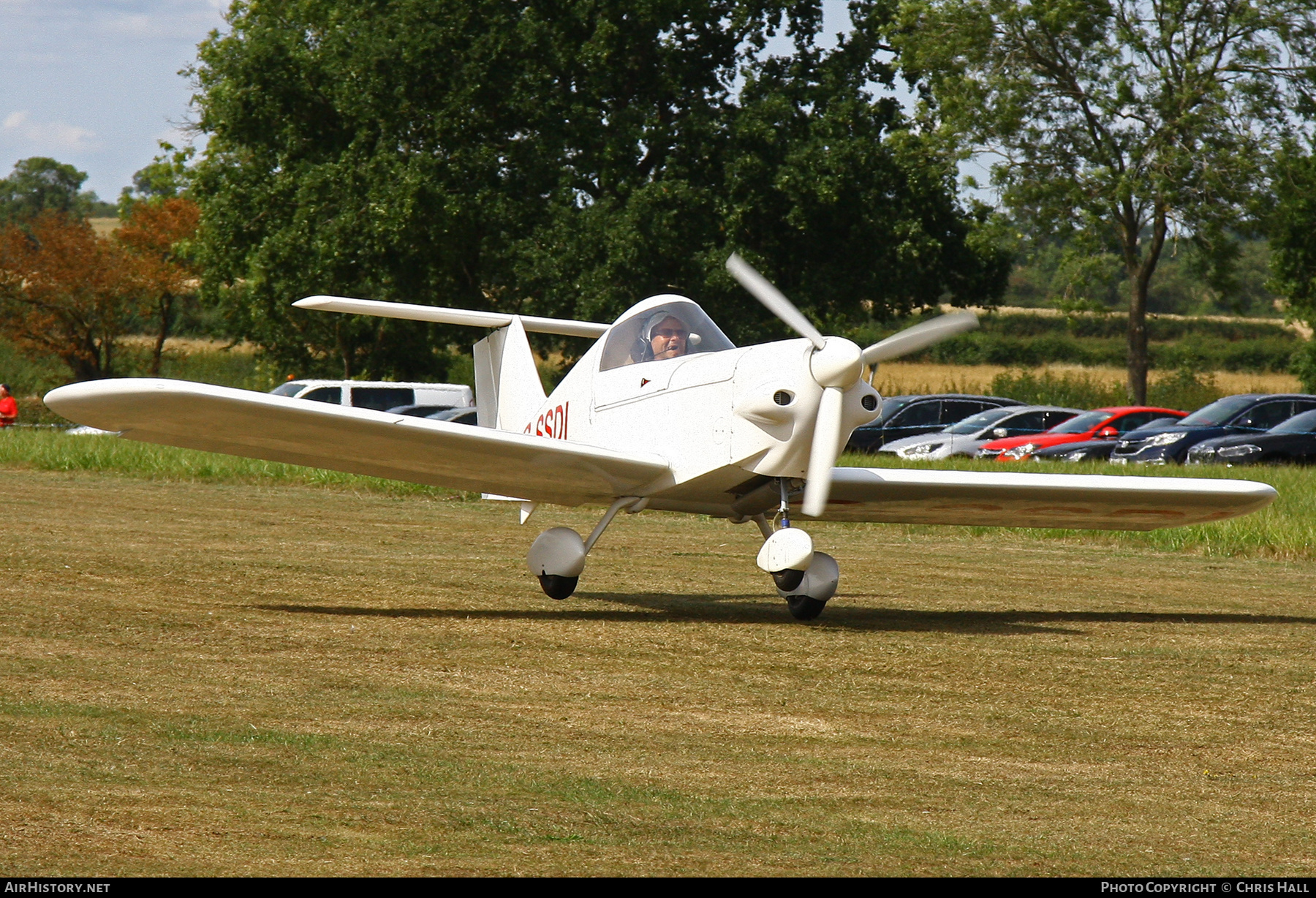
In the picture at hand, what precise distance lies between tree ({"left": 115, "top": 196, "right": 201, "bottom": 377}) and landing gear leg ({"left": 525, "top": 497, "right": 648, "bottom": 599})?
48.0 metres

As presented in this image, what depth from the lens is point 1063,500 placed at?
1141 cm

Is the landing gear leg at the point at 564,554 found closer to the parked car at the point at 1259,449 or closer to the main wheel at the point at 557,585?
the main wheel at the point at 557,585

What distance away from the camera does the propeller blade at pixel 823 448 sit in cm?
919

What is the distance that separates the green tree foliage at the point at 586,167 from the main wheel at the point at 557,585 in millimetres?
29255

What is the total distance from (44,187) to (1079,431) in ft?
426

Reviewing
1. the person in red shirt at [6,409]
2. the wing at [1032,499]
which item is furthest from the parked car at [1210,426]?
the person in red shirt at [6,409]

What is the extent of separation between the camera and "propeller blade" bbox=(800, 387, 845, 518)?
9188mm

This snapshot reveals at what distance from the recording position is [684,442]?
10023 millimetres

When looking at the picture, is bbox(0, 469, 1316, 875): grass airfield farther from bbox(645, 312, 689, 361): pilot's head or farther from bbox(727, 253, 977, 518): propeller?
bbox(645, 312, 689, 361): pilot's head

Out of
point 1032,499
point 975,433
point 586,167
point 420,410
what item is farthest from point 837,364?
point 586,167
